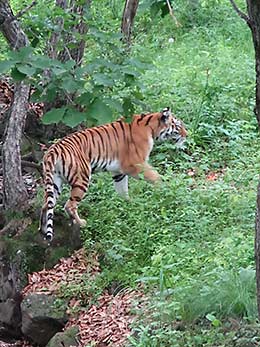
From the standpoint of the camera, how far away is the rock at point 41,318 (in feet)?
19.9

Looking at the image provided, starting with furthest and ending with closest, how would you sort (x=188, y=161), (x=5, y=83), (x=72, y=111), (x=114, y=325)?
(x=5, y=83), (x=188, y=161), (x=114, y=325), (x=72, y=111)

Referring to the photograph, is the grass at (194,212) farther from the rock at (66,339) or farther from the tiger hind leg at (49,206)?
the rock at (66,339)

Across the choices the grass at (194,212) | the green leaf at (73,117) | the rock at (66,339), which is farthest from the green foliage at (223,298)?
the green leaf at (73,117)

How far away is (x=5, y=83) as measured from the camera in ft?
34.1

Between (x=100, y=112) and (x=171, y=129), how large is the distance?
5304mm

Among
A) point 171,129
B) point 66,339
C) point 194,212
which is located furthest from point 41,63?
point 171,129

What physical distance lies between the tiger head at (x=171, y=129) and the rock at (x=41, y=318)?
2755 mm

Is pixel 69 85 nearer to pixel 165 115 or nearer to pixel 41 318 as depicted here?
pixel 41 318

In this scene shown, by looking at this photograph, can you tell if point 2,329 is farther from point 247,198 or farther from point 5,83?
point 5,83

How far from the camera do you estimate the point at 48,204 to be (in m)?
6.81

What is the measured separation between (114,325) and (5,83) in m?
5.77

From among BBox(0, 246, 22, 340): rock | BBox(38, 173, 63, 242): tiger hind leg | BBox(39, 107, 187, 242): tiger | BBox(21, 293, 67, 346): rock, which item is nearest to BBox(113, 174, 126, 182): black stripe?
BBox(39, 107, 187, 242): tiger

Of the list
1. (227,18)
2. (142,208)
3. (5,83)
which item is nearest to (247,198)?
(142,208)

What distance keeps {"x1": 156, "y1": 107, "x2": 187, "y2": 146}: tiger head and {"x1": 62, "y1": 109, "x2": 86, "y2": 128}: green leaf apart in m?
5.15
